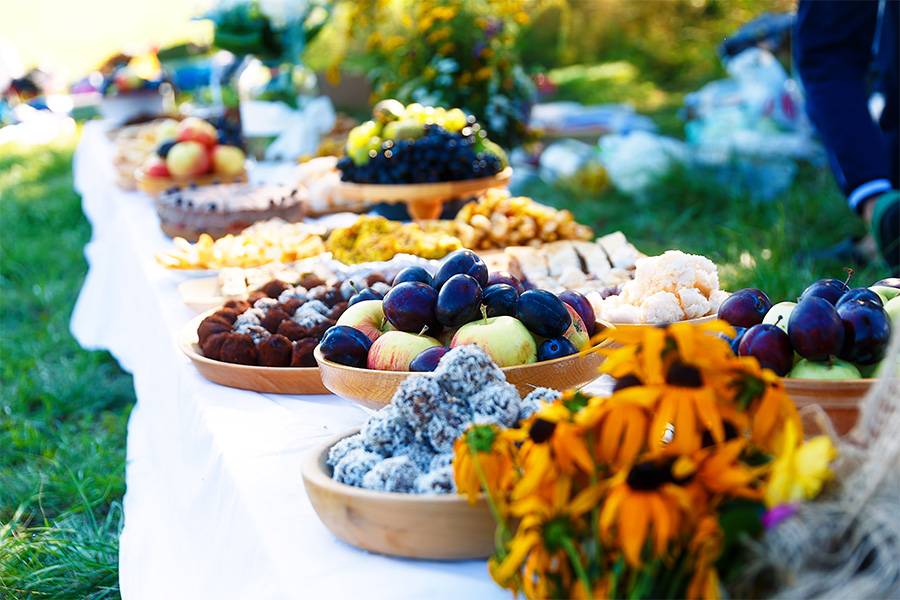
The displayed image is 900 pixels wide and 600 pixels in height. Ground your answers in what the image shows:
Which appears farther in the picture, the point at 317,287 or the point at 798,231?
the point at 798,231

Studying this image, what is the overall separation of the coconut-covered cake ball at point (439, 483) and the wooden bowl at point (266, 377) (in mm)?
534

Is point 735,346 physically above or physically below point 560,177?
above

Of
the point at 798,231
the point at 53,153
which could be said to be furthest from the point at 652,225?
the point at 53,153

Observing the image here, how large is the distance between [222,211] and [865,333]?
1.93 metres

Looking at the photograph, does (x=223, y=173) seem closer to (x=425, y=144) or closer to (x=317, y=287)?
(x=425, y=144)

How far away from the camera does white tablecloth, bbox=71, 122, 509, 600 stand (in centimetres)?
91

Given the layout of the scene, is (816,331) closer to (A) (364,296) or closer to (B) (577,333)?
(B) (577,333)

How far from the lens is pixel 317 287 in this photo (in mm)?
1678

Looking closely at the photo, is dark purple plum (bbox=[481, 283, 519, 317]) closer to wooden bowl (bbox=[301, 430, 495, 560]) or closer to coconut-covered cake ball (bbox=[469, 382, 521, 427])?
coconut-covered cake ball (bbox=[469, 382, 521, 427])

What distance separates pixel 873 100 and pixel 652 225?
3.97ft

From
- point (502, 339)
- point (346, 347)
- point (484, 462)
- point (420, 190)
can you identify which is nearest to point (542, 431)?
point (484, 462)

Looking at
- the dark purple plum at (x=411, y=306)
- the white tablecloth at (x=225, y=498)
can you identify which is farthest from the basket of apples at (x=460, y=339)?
the white tablecloth at (x=225, y=498)

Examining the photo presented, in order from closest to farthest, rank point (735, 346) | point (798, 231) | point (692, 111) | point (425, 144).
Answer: point (735, 346), point (425, 144), point (798, 231), point (692, 111)

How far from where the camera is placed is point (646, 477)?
709mm
